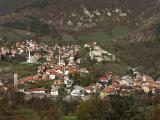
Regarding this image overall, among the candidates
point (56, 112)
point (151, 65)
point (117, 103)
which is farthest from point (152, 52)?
point (117, 103)

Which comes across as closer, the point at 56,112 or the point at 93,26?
the point at 56,112

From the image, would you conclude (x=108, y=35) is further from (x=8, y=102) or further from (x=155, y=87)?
(x=8, y=102)

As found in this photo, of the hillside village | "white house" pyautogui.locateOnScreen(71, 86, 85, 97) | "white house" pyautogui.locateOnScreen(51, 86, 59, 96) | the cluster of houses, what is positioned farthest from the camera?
the cluster of houses

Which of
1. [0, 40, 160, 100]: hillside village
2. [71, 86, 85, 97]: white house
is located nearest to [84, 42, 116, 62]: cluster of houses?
[0, 40, 160, 100]: hillside village

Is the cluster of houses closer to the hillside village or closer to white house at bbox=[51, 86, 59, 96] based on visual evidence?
the hillside village

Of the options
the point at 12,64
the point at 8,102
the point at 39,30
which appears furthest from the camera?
the point at 39,30

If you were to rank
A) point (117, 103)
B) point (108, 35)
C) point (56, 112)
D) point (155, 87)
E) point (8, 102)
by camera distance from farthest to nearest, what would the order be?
1. point (108, 35)
2. point (155, 87)
3. point (8, 102)
4. point (56, 112)
5. point (117, 103)

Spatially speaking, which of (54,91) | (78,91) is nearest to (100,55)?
(78,91)

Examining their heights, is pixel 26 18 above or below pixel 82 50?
above

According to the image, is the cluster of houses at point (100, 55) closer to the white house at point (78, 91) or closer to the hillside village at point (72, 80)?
the hillside village at point (72, 80)
